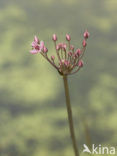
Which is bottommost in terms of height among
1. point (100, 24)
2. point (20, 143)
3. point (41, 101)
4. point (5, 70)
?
point (20, 143)

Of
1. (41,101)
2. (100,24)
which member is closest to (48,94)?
(41,101)

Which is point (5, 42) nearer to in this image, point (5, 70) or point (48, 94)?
point (5, 70)

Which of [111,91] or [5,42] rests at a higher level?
[5,42]

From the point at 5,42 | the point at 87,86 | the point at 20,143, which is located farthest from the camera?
the point at 5,42

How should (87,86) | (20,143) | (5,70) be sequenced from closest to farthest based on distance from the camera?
(20,143)
(87,86)
(5,70)

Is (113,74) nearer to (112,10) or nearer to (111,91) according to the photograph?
(111,91)

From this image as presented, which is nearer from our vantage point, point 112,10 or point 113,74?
point 113,74

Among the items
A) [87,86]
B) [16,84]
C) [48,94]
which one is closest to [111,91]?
[87,86]
